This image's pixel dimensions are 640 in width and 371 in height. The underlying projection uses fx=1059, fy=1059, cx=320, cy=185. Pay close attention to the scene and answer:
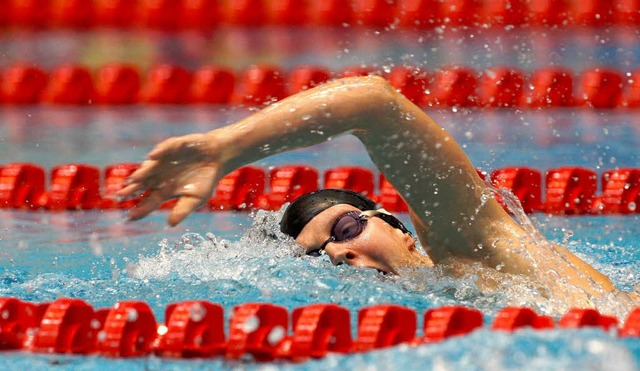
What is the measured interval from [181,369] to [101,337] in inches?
9.2

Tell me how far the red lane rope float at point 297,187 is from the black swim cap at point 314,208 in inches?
64.9

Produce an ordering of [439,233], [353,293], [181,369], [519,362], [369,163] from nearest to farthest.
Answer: [519,362], [181,369], [439,233], [353,293], [369,163]

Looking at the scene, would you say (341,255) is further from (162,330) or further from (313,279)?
(162,330)

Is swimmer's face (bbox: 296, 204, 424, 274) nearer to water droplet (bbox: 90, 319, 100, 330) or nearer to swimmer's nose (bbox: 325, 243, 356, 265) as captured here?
swimmer's nose (bbox: 325, 243, 356, 265)

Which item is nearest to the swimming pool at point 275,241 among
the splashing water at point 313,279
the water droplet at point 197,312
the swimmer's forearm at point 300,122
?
the splashing water at point 313,279

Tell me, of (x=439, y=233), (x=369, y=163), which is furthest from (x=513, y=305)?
(x=369, y=163)

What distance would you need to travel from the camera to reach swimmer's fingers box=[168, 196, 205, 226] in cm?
186

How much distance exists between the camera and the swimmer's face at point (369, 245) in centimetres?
261

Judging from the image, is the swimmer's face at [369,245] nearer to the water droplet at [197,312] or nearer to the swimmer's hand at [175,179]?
the water droplet at [197,312]

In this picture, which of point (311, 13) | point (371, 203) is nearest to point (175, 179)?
point (371, 203)

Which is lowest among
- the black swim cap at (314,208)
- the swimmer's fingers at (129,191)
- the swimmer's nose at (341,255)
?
the swimmer's nose at (341,255)

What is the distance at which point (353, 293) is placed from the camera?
2.75 metres

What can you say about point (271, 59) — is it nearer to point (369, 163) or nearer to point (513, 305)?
point (369, 163)

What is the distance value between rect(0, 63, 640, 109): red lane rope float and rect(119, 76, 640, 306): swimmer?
3.27 meters
